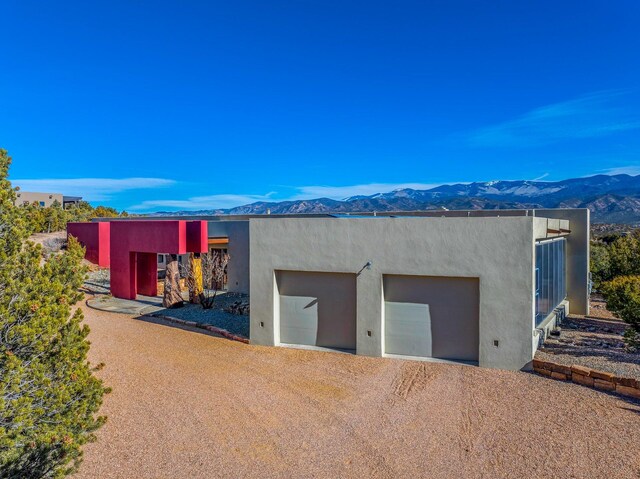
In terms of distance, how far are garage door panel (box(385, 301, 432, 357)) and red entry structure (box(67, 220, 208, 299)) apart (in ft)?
34.7

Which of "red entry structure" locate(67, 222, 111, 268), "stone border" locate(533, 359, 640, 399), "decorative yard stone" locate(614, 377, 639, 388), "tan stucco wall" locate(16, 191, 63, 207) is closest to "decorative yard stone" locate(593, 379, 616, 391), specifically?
"stone border" locate(533, 359, 640, 399)

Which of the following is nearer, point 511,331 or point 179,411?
point 179,411

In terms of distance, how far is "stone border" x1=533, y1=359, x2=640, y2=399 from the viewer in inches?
340

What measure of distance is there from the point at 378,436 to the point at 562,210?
47.2ft

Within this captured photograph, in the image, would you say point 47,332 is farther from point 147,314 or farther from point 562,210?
point 562,210

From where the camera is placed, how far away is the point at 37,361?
15.1ft

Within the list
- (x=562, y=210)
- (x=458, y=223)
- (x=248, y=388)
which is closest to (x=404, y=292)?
(x=458, y=223)

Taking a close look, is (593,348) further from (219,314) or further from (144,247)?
(144,247)

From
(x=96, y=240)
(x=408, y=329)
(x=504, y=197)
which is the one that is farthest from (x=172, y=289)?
(x=504, y=197)

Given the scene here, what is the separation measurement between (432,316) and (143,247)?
46.9ft

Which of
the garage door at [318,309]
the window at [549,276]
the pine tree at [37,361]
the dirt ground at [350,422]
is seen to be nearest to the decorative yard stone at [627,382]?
the dirt ground at [350,422]

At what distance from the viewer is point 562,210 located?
17406 millimetres

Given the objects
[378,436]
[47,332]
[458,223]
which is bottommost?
[378,436]

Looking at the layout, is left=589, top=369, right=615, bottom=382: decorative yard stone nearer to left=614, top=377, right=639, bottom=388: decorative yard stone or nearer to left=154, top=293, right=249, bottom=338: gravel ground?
left=614, top=377, right=639, bottom=388: decorative yard stone
